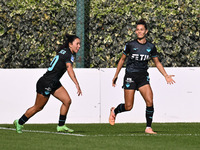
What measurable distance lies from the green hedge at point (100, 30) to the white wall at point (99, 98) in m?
0.99

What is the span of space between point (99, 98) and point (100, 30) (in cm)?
187

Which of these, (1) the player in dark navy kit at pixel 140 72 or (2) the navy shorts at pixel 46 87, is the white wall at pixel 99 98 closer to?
(1) the player in dark navy kit at pixel 140 72

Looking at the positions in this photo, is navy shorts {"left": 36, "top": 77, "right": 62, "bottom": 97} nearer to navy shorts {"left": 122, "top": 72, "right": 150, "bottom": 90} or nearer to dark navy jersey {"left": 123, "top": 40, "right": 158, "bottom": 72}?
navy shorts {"left": 122, "top": 72, "right": 150, "bottom": 90}

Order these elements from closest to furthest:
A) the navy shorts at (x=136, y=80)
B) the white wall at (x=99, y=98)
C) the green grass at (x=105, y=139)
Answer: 1. the green grass at (x=105, y=139)
2. the navy shorts at (x=136, y=80)
3. the white wall at (x=99, y=98)

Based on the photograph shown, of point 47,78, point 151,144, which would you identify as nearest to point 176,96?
point 47,78

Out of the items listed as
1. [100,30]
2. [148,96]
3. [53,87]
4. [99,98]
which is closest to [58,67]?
[53,87]

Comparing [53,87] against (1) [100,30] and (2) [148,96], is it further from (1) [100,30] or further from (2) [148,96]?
(1) [100,30]

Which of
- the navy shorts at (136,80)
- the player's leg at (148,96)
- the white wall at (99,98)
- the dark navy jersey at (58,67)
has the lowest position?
the white wall at (99,98)

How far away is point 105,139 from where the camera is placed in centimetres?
923

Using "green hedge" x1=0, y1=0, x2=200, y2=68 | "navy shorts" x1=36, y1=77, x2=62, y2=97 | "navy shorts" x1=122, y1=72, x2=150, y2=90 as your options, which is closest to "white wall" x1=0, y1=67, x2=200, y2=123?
"green hedge" x1=0, y1=0, x2=200, y2=68

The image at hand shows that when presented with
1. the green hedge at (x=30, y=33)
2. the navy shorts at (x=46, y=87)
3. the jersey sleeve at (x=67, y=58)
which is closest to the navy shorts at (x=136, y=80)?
the jersey sleeve at (x=67, y=58)

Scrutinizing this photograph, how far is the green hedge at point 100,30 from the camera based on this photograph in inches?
552

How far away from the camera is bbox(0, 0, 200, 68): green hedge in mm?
14023

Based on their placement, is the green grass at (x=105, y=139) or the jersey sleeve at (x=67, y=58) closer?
the green grass at (x=105, y=139)
